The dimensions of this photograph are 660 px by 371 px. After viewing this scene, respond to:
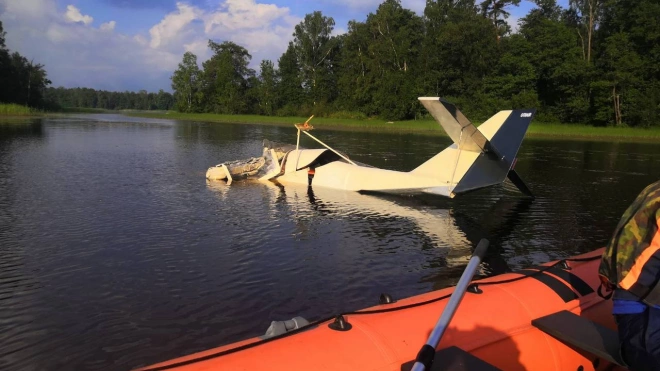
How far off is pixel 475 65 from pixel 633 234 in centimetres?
6834

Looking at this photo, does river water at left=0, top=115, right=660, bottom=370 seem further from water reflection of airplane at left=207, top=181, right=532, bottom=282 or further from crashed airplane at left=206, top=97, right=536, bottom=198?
crashed airplane at left=206, top=97, right=536, bottom=198

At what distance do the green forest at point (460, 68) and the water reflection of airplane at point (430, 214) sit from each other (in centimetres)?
4748

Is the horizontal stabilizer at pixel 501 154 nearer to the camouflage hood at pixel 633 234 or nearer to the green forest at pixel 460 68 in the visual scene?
the camouflage hood at pixel 633 234

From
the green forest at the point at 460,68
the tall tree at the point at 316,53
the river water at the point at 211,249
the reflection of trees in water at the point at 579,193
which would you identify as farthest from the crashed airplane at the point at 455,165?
the tall tree at the point at 316,53

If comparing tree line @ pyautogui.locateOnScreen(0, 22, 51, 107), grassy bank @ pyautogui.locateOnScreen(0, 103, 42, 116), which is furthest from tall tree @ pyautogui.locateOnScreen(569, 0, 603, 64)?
tree line @ pyautogui.locateOnScreen(0, 22, 51, 107)

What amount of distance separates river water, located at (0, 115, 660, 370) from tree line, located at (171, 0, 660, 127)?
42.9 metres

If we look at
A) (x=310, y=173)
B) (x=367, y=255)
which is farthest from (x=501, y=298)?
(x=310, y=173)

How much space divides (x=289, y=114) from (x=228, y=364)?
87.9 m

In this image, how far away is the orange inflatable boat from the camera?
127 inches

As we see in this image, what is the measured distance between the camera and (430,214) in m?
13.0

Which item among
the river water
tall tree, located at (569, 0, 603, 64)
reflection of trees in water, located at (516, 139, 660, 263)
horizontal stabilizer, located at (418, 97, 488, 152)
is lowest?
the river water

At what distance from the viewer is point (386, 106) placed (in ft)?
241

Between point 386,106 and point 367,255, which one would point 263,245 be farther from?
point 386,106

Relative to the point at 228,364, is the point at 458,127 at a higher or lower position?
higher
